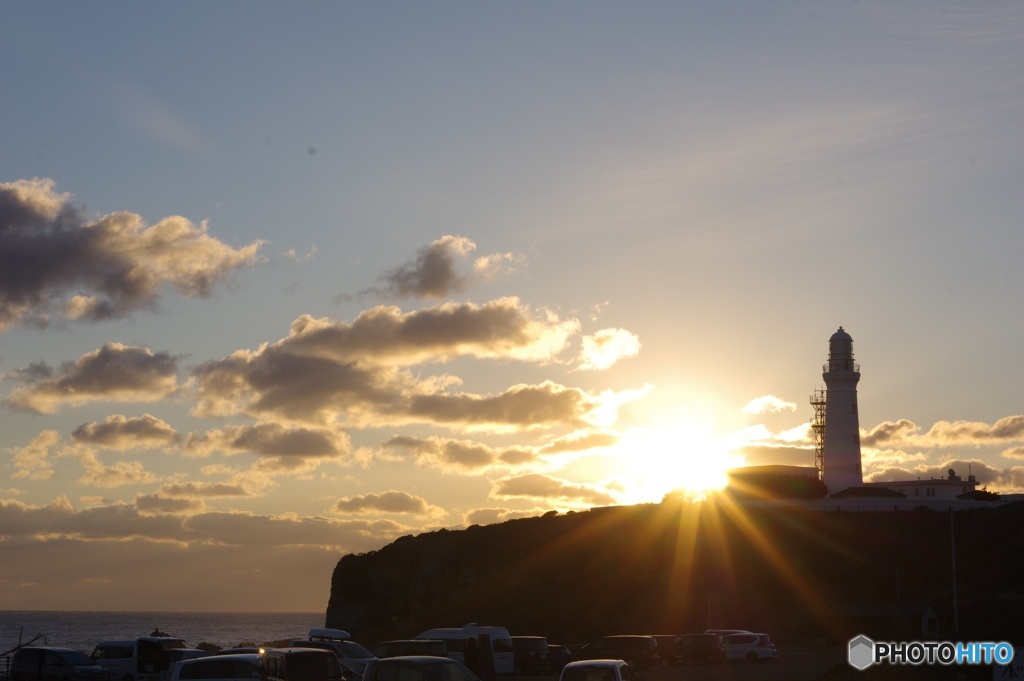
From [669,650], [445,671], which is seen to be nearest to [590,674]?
[445,671]

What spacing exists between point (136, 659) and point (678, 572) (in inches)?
1895

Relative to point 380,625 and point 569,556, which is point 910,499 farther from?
point 380,625

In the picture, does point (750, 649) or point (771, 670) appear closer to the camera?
point (771, 670)

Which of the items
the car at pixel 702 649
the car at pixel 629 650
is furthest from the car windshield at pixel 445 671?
the car at pixel 702 649

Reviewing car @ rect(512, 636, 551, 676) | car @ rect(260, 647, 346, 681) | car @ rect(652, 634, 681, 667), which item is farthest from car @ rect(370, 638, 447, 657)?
car @ rect(652, 634, 681, 667)

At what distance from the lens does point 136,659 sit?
1471 inches

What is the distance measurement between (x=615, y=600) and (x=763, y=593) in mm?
9831

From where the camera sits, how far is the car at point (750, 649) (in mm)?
48812

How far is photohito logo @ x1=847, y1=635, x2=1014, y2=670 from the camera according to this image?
30.0 metres

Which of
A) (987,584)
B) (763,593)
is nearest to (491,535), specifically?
(763,593)

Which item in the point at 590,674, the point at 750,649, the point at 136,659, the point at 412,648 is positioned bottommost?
the point at 750,649

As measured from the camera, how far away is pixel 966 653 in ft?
106

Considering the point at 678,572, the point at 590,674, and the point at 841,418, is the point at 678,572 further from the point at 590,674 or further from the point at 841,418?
the point at 590,674

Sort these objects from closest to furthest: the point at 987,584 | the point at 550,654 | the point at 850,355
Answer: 1. the point at 550,654
2. the point at 987,584
3. the point at 850,355
